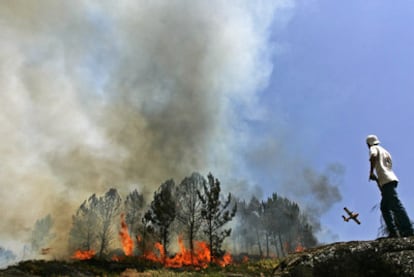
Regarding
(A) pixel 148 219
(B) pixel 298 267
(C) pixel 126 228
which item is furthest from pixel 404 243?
(C) pixel 126 228

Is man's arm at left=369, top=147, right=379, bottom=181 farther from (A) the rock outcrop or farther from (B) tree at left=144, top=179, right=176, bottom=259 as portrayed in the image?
(B) tree at left=144, top=179, right=176, bottom=259

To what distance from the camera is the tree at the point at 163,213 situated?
36.6 metres

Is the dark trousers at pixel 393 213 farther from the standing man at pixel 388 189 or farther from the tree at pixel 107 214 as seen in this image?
the tree at pixel 107 214

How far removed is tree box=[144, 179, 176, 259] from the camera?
36594 mm

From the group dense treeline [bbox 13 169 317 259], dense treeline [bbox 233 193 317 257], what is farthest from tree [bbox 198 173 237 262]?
dense treeline [bbox 233 193 317 257]

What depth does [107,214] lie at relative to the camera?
133ft

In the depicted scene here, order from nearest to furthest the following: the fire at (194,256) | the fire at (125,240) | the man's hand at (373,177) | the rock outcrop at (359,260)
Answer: the rock outcrop at (359,260) < the man's hand at (373,177) < the fire at (194,256) < the fire at (125,240)

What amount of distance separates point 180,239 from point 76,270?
65.9 ft

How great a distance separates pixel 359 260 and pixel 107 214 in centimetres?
3981

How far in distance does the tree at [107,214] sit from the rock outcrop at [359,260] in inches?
1497

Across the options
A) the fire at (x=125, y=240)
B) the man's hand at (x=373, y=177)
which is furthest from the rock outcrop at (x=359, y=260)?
the fire at (x=125, y=240)

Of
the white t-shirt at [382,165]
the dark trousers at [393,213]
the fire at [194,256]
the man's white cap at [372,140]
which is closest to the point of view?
the dark trousers at [393,213]

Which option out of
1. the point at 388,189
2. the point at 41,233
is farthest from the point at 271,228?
the point at 388,189

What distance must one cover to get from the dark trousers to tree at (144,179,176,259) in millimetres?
32337
